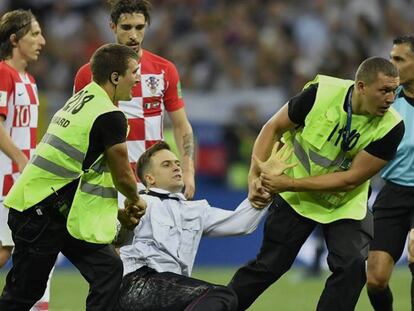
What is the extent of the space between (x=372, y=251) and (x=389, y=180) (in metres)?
0.57

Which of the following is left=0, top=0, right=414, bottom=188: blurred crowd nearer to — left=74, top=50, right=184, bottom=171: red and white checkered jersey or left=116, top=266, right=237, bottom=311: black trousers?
left=74, top=50, right=184, bottom=171: red and white checkered jersey

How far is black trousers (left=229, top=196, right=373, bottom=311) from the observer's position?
675cm

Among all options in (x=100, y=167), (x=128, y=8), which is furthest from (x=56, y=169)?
(x=128, y=8)

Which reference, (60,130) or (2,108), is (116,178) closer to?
(60,130)

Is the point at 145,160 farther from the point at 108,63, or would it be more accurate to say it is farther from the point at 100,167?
the point at 108,63

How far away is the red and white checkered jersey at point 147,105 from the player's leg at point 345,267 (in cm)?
182

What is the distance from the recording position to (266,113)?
14852 millimetres

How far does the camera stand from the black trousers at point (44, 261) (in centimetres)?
634

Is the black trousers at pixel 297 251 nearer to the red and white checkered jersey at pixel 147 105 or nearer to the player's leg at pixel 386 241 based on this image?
the player's leg at pixel 386 241

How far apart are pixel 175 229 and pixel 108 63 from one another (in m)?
1.13

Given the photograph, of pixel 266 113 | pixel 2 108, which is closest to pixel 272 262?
pixel 2 108

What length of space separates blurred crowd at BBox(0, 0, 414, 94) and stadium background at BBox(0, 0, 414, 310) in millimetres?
15

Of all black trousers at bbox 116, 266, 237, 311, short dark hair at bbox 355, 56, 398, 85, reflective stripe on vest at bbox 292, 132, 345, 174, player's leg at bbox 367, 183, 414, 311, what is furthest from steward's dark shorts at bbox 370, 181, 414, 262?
black trousers at bbox 116, 266, 237, 311

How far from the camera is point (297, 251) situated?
7125mm
